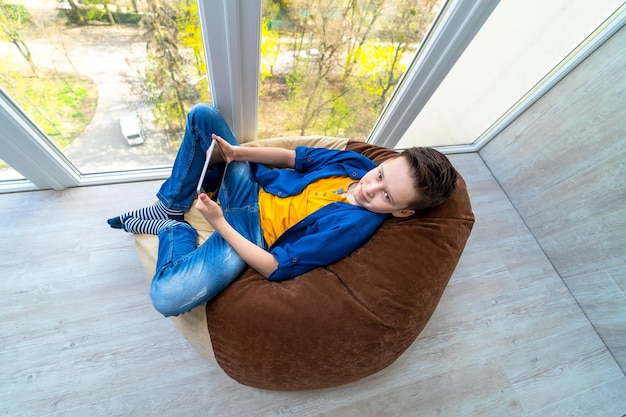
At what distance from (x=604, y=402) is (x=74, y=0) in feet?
8.15

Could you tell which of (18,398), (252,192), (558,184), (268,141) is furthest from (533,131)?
(18,398)

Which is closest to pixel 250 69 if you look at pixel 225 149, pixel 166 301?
pixel 225 149

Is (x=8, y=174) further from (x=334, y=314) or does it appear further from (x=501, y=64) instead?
(x=501, y=64)

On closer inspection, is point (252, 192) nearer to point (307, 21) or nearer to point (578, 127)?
point (307, 21)

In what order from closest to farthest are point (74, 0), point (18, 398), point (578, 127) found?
point (74, 0), point (18, 398), point (578, 127)

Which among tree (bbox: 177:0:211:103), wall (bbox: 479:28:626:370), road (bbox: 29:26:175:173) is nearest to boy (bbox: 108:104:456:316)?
tree (bbox: 177:0:211:103)

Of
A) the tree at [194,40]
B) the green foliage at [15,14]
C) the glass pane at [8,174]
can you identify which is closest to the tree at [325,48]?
the tree at [194,40]

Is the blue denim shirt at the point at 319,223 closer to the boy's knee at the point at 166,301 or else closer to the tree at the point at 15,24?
the boy's knee at the point at 166,301

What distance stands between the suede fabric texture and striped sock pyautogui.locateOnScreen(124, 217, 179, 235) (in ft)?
1.12

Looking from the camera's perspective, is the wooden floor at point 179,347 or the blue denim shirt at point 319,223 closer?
the blue denim shirt at point 319,223

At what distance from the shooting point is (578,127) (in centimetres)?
146

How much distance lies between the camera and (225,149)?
1045 millimetres

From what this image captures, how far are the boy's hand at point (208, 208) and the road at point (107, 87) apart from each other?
64 centimetres

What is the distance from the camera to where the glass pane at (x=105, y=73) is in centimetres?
93
